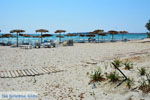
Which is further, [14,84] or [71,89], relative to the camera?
[14,84]

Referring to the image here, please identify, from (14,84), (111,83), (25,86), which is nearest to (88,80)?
(111,83)

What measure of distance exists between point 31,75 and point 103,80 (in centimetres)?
283

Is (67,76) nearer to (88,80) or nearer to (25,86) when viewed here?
(88,80)

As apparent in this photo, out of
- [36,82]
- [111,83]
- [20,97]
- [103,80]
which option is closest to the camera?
[20,97]

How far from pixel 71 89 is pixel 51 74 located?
6.73 feet

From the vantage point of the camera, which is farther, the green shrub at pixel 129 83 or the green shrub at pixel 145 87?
the green shrub at pixel 129 83

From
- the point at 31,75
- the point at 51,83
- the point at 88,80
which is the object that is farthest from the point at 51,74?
the point at 88,80

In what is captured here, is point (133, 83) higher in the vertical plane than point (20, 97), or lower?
higher

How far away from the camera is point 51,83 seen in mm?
5758

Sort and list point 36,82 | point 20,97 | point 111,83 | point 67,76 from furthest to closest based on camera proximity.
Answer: point 67,76 → point 36,82 → point 111,83 → point 20,97

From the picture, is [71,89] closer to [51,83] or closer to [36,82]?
[51,83]

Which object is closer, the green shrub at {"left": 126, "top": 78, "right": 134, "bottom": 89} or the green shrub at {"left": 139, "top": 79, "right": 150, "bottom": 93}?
the green shrub at {"left": 139, "top": 79, "right": 150, "bottom": 93}

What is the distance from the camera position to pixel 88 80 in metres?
5.79

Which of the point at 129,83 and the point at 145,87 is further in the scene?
the point at 129,83
